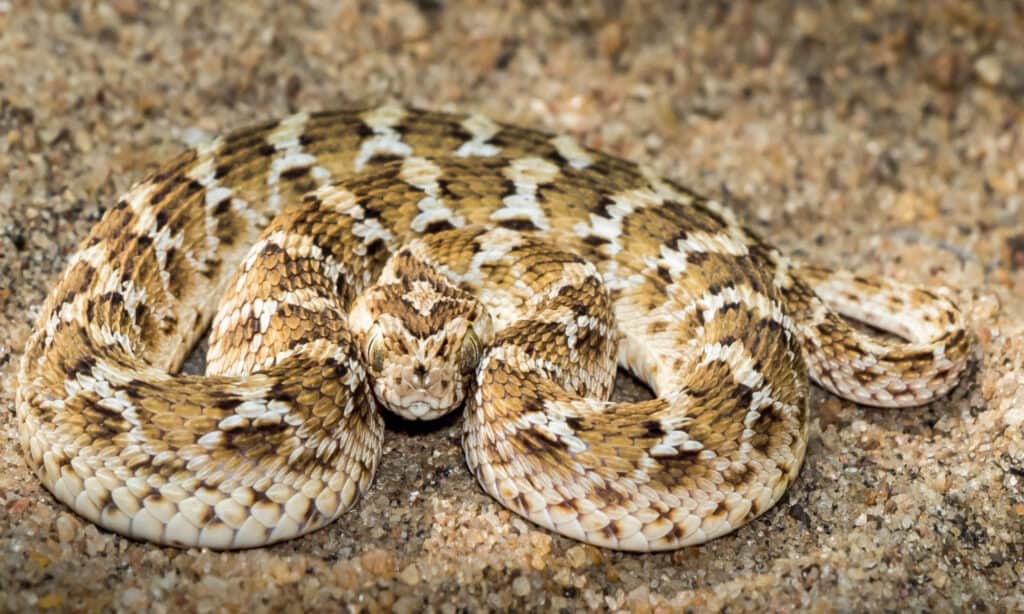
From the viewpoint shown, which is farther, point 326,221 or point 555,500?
point 326,221

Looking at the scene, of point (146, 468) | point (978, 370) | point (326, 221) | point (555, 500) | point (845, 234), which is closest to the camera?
point (146, 468)

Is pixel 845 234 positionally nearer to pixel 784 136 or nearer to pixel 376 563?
pixel 784 136

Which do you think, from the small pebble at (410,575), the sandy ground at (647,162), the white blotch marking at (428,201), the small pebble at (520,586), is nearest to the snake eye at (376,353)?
the sandy ground at (647,162)

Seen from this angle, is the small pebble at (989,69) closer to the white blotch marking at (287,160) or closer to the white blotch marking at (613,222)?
the white blotch marking at (613,222)

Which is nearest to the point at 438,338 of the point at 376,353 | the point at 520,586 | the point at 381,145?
the point at 376,353

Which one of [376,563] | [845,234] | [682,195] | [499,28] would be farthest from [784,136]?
[376,563]

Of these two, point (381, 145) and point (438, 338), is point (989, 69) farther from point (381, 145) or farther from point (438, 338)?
point (438, 338)
